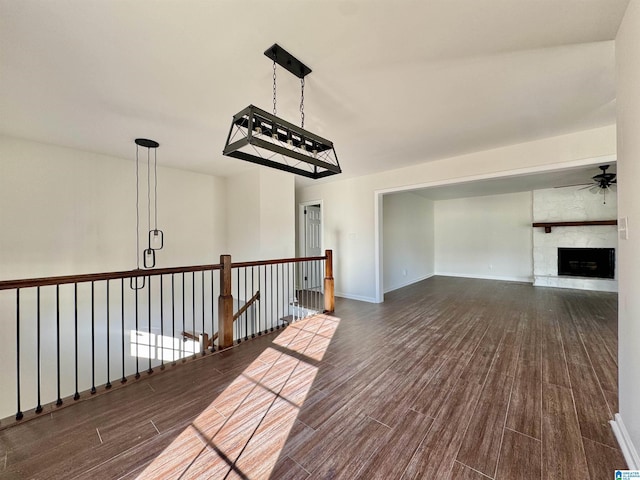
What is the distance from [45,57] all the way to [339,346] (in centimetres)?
366

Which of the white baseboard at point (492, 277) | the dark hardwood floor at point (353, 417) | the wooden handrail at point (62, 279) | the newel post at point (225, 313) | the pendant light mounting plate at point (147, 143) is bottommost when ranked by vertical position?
the dark hardwood floor at point (353, 417)

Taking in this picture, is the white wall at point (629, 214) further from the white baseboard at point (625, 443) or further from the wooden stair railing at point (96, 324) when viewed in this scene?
the wooden stair railing at point (96, 324)

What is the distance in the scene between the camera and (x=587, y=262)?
21.0 ft

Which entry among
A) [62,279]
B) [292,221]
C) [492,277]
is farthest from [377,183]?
[492,277]

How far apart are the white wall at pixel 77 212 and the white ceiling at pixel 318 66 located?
0.47 meters

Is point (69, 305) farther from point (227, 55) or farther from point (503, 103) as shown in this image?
point (503, 103)

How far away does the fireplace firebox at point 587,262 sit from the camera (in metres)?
6.13

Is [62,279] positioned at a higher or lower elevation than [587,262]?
higher

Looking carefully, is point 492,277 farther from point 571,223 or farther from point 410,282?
point 410,282

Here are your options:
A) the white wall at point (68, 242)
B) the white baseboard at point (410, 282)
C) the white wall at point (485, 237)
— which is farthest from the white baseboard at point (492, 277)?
the white wall at point (68, 242)

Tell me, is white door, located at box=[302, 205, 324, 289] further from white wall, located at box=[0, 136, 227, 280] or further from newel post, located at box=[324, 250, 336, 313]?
white wall, located at box=[0, 136, 227, 280]

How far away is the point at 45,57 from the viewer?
1875mm

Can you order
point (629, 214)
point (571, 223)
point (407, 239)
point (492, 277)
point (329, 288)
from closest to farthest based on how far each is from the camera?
point (629, 214) → point (329, 288) → point (571, 223) → point (407, 239) → point (492, 277)

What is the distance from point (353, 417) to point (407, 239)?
5.97m
